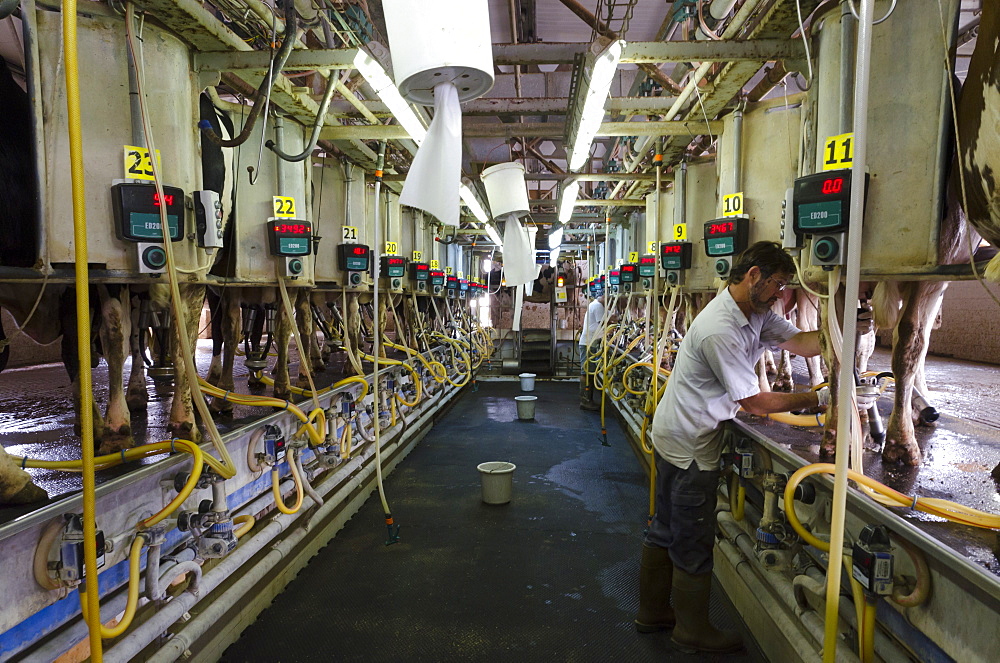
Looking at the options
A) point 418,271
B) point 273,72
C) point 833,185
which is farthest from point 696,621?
point 418,271

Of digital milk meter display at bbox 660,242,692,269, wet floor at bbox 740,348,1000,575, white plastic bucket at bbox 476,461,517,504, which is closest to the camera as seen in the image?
wet floor at bbox 740,348,1000,575

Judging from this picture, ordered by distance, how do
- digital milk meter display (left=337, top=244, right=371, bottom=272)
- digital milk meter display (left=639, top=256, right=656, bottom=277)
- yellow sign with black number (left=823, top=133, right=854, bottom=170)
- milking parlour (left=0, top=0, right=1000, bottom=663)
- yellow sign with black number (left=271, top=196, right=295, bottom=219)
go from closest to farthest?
milking parlour (left=0, top=0, right=1000, bottom=663)
yellow sign with black number (left=823, top=133, right=854, bottom=170)
yellow sign with black number (left=271, top=196, right=295, bottom=219)
digital milk meter display (left=337, top=244, right=371, bottom=272)
digital milk meter display (left=639, top=256, right=656, bottom=277)

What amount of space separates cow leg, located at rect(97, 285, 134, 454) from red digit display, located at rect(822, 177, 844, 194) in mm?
2801

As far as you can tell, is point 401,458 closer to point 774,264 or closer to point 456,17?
point 774,264

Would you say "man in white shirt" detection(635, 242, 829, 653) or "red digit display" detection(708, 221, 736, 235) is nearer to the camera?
"man in white shirt" detection(635, 242, 829, 653)

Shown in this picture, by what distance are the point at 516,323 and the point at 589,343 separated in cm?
359

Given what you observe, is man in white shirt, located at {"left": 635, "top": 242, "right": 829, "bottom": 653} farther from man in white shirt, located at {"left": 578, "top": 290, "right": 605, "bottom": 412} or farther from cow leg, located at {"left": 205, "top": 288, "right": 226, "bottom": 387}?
man in white shirt, located at {"left": 578, "top": 290, "right": 605, "bottom": 412}

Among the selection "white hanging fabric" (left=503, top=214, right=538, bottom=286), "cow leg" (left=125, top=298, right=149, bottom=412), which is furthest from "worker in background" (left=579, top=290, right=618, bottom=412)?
"cow leg" (left=125, top=298, right=149, bottom=412)

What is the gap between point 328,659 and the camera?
233cm

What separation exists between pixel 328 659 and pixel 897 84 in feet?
10.4

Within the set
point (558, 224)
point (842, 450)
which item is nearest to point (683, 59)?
point (842, 450)

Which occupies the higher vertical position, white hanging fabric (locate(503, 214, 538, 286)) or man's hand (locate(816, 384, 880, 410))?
white hanging fabric (locate(503, 214, 538, 286))

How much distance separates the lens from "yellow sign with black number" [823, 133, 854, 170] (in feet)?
6.05

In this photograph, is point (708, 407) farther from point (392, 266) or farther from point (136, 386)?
point (392, 266)
